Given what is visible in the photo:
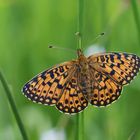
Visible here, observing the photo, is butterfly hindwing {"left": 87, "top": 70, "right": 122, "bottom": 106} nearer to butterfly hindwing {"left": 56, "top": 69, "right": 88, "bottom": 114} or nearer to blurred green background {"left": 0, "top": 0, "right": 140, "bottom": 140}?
butterfly hindwing {"left": 56, "top": 69, "right": 88, "bottom": 114}

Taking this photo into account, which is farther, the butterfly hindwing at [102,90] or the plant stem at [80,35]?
the butterfly hindwing at [102,90]

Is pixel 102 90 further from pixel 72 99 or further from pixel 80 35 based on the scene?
pixel 80 35

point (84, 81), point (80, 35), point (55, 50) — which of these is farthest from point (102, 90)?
point (55, 50)

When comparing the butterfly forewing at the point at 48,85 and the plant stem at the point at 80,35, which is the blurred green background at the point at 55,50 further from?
the plant stem at the point at 80,35

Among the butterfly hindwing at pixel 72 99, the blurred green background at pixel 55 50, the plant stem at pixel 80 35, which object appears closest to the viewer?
the plant stem at pixel 80 35

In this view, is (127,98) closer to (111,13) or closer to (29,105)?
(29,105)

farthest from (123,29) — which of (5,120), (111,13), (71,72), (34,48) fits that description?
(71,72)

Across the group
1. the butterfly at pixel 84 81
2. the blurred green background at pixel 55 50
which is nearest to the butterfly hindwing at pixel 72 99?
the butterfly at pixel 84 81
